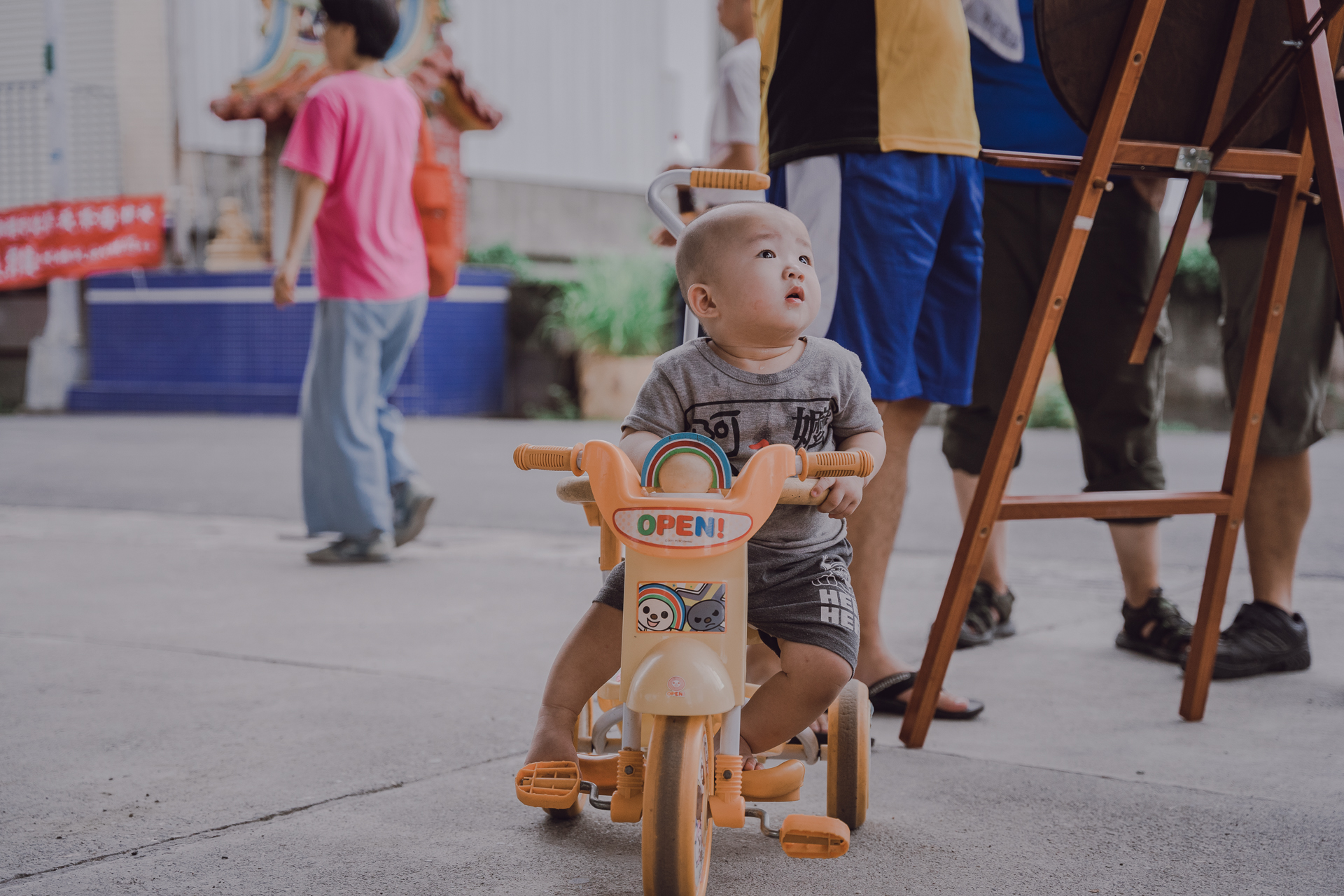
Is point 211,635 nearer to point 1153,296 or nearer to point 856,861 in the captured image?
point 856,861

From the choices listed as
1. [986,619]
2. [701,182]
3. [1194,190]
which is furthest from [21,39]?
[1194,190]

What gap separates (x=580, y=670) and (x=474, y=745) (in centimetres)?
61

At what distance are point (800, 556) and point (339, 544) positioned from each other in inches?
128

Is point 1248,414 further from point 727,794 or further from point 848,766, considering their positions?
point 727,794

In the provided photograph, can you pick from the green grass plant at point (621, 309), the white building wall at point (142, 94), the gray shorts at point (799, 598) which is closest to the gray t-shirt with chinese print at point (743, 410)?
the gray shorts at point (799, 598)

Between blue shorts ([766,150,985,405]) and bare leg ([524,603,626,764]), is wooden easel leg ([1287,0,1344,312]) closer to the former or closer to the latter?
blue shorts ([766,150,985,405])

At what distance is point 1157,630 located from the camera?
331 centimetres

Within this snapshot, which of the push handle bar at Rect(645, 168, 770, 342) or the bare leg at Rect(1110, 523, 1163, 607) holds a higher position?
the push handle bar at Rect(645, 168, 770, 342)

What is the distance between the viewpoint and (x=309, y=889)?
1.78 metres

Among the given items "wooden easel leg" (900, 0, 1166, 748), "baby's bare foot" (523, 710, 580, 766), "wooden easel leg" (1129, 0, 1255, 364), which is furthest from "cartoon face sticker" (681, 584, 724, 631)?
"wooden easel leg" (1129, 0, 1255, 364)

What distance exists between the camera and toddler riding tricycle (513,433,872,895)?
1.68 m

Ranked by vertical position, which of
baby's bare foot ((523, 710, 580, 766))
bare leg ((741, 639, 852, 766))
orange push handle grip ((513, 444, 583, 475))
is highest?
orange push handle grip ((513, 444, 583, 475))

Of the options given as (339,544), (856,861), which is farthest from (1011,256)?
(339,544)

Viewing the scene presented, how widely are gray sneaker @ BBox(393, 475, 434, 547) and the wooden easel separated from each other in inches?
115
